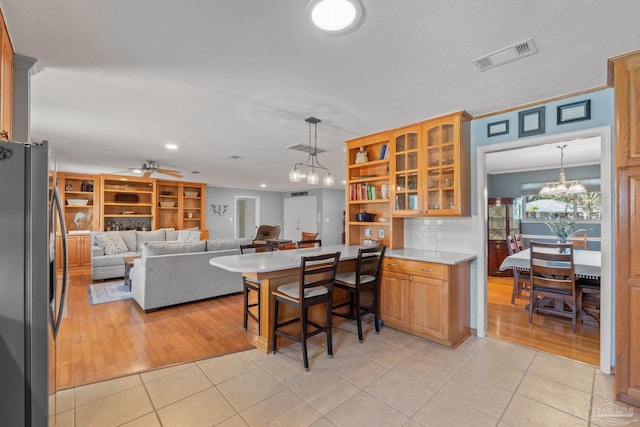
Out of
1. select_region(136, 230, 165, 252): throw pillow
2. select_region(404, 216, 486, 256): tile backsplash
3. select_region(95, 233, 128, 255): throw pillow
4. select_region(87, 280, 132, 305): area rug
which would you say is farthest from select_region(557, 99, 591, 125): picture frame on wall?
select_region(136, 230, 165, 252): throw pillow

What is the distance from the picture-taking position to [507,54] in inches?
75.4

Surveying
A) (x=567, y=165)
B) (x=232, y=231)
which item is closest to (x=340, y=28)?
(x=567, y=165)

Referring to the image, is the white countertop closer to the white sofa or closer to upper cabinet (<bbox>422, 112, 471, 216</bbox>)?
upper cabinet (<bbox>422, 112, 471, 216</bbox>)

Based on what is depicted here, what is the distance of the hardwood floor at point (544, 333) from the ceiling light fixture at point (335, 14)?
3275 millimetres

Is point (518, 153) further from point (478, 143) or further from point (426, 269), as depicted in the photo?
point (426, 269)

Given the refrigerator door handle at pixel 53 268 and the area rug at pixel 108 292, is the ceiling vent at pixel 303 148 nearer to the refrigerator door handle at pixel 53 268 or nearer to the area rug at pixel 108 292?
the refrigerator door handle at pixel 53 268

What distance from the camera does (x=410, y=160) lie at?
3463mm

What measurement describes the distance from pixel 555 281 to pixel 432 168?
1.97 metres

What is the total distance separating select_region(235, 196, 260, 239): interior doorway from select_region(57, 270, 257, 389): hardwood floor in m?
6.84

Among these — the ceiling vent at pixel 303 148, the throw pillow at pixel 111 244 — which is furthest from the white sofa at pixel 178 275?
the throw pillow at pixel 111 244

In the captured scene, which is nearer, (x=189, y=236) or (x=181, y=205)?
(x=189, y=236)

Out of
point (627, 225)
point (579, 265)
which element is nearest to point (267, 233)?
point (579, 265)

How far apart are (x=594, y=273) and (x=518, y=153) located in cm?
249

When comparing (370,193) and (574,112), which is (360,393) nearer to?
(370,193)
